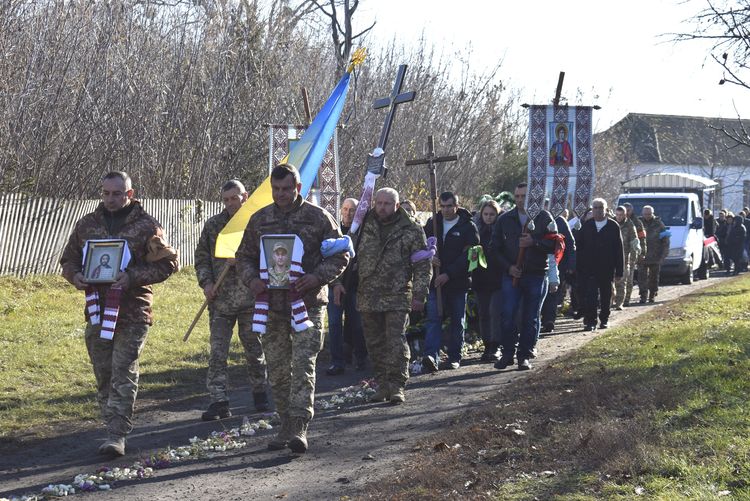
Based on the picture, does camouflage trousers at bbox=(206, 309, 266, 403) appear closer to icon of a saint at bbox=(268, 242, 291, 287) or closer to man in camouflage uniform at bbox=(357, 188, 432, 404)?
man in camouflage uniform at bbox=(357, 188, 432, 404)

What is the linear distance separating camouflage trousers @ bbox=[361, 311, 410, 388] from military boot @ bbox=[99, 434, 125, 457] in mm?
3016

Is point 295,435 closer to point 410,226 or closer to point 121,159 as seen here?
point 410,226

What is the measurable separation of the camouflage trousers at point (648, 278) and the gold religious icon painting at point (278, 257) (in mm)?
15525

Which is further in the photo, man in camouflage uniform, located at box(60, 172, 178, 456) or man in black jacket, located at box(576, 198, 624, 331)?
man in black jacket, located at box(576, 198, 624, 331)

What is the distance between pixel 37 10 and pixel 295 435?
53.0 ft

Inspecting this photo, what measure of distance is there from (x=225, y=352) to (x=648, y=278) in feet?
47.0

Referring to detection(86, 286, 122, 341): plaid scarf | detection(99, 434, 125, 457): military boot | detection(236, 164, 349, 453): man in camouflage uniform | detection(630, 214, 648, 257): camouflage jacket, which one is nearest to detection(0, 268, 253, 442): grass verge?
detection(99, 434, 125, 457): military boot

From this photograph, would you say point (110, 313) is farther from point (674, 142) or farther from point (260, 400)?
point (674, 142)

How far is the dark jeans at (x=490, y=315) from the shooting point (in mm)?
13820

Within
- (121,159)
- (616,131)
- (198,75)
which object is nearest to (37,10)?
(121,159)

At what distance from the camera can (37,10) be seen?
21.9 metres

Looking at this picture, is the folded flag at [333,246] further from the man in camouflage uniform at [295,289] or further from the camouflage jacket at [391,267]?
the camouflage jacket at [391,267]

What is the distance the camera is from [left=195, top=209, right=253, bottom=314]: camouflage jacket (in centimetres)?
1025

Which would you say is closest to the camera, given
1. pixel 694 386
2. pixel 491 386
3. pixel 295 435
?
pixel 295 435
